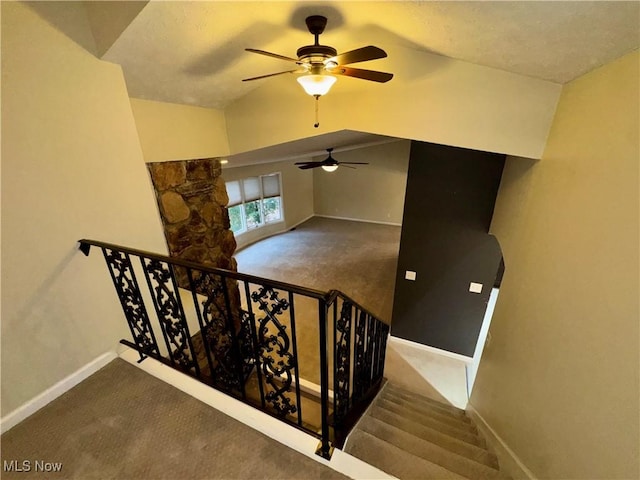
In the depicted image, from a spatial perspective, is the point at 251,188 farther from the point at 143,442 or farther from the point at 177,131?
the point at 143,442

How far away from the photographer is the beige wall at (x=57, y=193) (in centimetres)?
123

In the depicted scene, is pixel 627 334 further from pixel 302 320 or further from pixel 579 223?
pixel 302 320

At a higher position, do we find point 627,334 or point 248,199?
point 627,334

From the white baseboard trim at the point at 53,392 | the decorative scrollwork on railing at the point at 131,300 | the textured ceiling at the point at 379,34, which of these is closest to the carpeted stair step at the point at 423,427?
the decorative scrollwork on railing at the point at 131,300

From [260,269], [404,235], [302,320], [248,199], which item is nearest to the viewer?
[404,235]

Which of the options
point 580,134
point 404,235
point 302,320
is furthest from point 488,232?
point 302,320

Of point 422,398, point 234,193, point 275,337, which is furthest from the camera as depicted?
point 234,193

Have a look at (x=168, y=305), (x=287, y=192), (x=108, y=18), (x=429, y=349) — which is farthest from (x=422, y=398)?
(x=287, y=192)

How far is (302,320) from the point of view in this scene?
466 cm

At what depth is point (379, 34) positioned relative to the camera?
1810 mm

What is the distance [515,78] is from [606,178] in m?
0.92

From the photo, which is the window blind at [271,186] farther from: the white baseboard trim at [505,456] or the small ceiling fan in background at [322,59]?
the white baseboard trim at [505,456]

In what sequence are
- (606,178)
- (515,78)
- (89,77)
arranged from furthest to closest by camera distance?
(515,78) < (89,77) < (606,178)

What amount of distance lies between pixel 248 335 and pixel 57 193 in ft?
4.05
